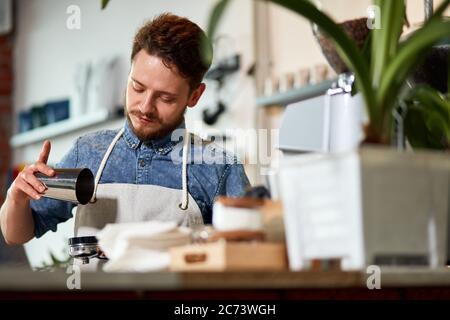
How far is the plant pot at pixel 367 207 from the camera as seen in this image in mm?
1012

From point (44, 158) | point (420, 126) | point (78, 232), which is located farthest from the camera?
point (78, 232)

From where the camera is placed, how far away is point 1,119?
623 centimetres

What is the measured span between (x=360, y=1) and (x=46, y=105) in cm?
269

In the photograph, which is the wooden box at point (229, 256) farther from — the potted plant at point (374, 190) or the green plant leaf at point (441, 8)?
the green plant leaf at point (441, 8)

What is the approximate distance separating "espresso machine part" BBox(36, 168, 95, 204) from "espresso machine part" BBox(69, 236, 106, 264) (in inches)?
8.1

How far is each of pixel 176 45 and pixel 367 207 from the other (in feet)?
3.95

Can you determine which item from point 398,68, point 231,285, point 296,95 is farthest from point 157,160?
point 296,95

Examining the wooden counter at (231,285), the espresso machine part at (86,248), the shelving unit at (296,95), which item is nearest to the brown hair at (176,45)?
the espresso machine part at (86,248)

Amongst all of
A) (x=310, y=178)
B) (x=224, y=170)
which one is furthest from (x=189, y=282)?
(x=224, y=170)

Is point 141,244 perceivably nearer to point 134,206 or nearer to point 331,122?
point 331,122

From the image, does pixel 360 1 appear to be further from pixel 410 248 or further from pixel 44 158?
pixel 410 248

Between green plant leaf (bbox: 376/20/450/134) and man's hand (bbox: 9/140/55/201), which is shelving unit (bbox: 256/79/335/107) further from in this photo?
green plant leaf (bbox: 376/20/450/134)

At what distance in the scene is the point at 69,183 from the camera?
1776mm
